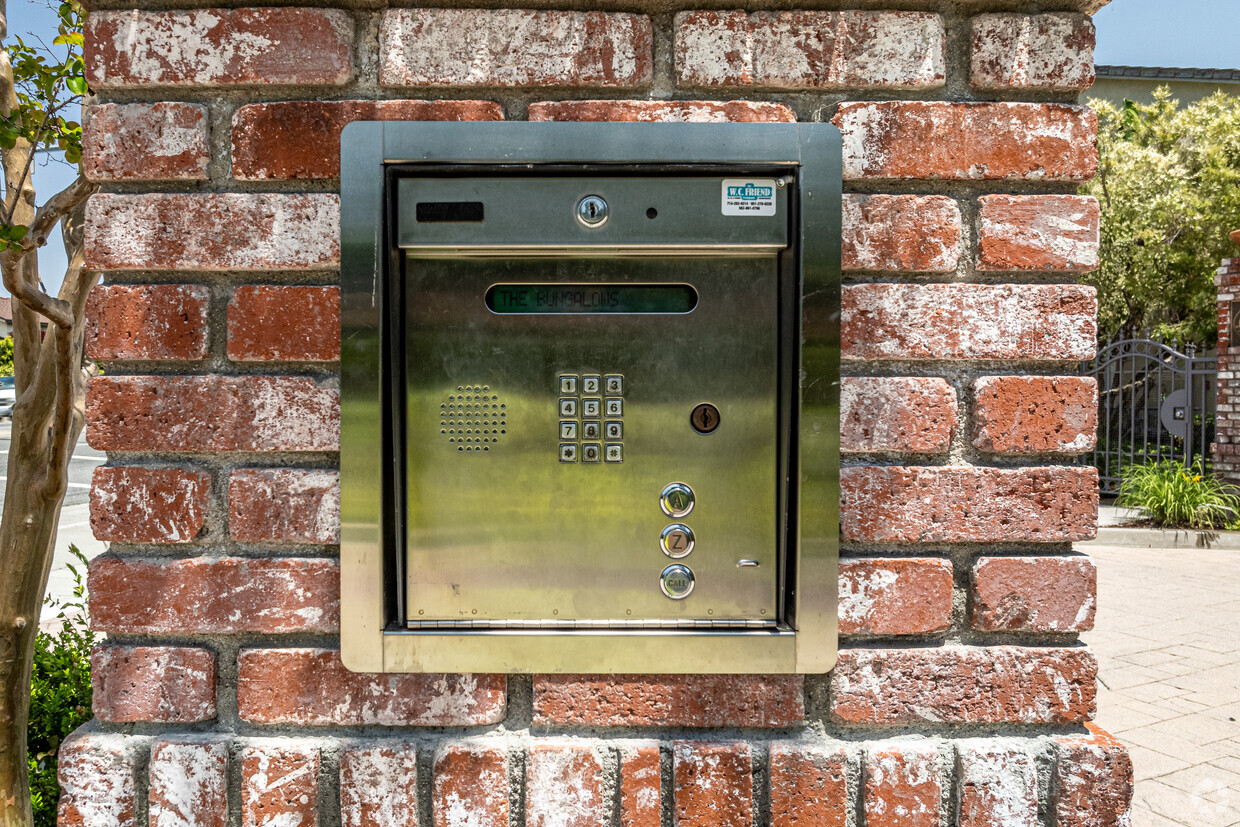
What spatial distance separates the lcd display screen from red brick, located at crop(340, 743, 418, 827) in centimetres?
64

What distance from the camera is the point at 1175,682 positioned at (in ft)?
12.5

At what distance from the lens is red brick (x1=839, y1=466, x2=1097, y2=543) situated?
114 centimetres

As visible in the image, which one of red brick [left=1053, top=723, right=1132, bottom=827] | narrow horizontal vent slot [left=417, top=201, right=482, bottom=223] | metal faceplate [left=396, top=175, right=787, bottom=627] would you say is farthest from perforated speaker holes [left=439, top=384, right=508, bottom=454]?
red brick [left=1053, top=723, right=1132, bottom=827]

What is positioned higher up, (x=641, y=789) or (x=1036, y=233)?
(x=1036, y=233)

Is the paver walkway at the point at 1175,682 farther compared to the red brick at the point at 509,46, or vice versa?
the paver walkway at the point at 1175,682

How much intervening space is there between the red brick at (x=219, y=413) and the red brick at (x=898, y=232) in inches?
30.6

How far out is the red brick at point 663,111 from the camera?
1117mm

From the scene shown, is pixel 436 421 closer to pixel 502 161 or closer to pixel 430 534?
pixel 430 534

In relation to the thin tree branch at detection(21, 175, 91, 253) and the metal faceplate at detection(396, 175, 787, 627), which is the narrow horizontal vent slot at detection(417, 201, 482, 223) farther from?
the thin tree branch at detection(21, 175, 91, 253)

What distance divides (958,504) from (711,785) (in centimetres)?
53

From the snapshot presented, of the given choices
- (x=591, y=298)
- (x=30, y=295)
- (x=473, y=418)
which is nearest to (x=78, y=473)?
(x=30, y=295)

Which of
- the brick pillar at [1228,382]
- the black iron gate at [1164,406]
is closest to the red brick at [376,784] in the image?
the black iron gate at [1164,406]

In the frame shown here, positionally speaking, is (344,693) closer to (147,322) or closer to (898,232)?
(147,322)

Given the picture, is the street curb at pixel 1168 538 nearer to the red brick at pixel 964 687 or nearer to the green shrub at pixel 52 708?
the red brick at pixel 964 687
